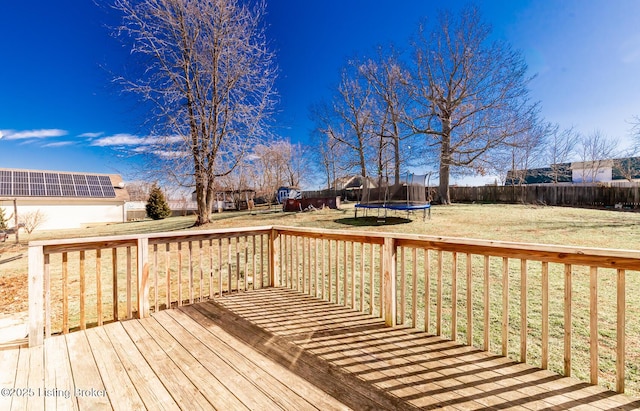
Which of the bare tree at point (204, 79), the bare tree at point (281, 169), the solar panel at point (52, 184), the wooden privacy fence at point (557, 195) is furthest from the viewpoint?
Result: the bare tree at point (281, 169)

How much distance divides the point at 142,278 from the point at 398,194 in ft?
27.1

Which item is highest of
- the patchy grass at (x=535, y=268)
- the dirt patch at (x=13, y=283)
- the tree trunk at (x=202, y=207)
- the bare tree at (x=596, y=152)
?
the bare tree at (x=596, y=152)

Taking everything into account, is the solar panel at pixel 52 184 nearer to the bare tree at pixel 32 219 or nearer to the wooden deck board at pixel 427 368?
the bare tree at pixel 32 219

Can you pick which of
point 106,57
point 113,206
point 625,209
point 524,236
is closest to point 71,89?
point 106,57

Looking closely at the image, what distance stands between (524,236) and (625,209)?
438 inches

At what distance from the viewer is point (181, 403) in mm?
1622

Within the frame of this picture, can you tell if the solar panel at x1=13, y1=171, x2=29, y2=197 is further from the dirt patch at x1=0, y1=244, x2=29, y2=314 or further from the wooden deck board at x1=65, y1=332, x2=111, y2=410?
the wooden deck board at x1=65, y1=332, x2=111, y2=410

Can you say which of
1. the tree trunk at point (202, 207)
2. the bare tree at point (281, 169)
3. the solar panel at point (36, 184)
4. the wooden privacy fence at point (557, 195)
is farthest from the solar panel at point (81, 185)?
the wooden privacy fence at point (557, 195)

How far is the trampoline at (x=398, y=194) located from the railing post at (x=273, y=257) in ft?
19.5

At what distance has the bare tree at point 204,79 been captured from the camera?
925 centimetres

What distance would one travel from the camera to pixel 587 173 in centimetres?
2845

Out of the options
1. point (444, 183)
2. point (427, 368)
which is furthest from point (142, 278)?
point (444, 183)

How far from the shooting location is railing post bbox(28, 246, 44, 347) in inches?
90.8

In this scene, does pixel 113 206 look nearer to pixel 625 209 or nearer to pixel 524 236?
pixel 524 236
